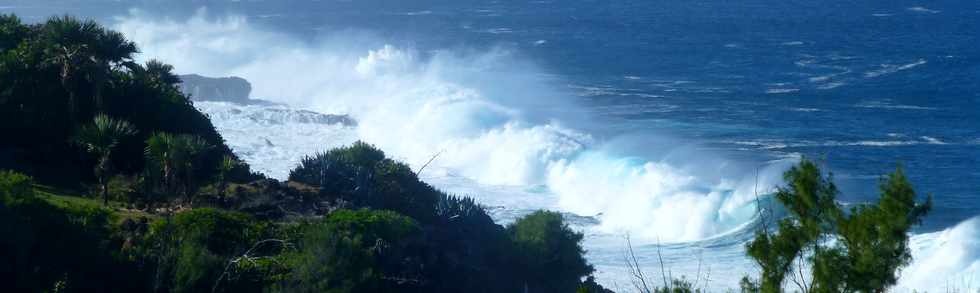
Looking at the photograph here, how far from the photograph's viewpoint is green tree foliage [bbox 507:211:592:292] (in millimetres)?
23188

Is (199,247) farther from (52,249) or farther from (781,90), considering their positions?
(781,90)


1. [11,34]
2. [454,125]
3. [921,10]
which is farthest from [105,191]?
[921,10]

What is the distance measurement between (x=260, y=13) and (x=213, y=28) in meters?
11.9

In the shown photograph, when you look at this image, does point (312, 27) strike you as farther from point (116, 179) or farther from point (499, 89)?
point (116, 179)

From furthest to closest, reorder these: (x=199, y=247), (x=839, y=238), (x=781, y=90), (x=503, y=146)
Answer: (x=781, y=90)
(x=503, y=146)
(x=199, y=247)
(x=839, y=238)

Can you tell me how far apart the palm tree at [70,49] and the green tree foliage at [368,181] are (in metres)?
5.18

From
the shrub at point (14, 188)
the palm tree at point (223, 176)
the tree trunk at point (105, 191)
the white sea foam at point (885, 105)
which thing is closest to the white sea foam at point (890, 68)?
the white sea foam at point (885, 105)

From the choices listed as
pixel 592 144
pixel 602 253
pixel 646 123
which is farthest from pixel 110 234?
pixel 646 123

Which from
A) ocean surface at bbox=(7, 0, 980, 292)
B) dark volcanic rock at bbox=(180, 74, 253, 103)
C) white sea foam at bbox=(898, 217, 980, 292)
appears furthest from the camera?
dark volcanic rock at bbox=(180, 74, 253, 103)

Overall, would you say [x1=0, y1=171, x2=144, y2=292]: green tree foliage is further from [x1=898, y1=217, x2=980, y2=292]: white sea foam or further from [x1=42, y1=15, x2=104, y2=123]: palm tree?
[x1=898, y1=217, x2=980, y2=292]: white sea foam

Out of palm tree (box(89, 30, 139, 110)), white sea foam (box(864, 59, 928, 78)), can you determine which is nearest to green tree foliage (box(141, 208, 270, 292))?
palm tree (box(89, 30, 139, 110))

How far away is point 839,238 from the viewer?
36.4 feet

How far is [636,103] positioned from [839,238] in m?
42.1

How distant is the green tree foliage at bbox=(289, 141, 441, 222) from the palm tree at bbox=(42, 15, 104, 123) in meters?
5.18
